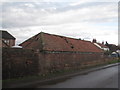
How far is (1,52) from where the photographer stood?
1115cm

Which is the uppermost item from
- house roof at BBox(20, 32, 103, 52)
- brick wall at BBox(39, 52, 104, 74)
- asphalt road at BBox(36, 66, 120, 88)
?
house roof at BBox(20, 32, 103, 52)

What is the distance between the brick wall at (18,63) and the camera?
443 inches

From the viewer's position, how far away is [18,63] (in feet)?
39.5

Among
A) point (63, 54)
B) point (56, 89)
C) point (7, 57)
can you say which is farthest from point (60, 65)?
point (56, 89)

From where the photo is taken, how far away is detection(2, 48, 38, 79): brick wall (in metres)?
11.2

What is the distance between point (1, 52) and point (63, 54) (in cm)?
808

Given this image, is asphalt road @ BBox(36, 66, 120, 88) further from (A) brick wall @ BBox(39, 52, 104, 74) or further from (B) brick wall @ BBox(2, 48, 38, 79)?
(A) brick wall @ BBox(39, 52, 104, 74)

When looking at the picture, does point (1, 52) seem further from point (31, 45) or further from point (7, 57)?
point (31, 45)

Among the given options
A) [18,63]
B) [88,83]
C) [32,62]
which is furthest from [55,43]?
[88,83]

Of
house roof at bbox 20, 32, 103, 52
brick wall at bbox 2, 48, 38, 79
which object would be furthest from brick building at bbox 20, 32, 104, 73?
brick wall at bbox 2, 48, 38, 79

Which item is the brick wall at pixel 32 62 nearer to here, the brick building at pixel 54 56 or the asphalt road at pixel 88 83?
the brick building at pixel 54 56

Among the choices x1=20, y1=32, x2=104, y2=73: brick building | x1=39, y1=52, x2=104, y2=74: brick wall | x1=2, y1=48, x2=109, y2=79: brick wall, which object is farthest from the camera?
x1=20, y1=32, x2=104, y2=73: brick building

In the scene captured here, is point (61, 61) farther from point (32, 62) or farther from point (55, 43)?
point (32, 62)

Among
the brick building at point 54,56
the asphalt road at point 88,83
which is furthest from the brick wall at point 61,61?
the asphalt road at point 88,83
